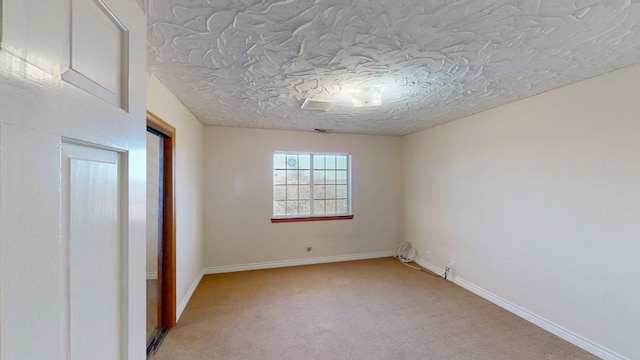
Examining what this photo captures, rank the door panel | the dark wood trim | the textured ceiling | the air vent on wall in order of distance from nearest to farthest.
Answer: the door panel < the textured ceiling < the dark wood trim < the air vent on wall

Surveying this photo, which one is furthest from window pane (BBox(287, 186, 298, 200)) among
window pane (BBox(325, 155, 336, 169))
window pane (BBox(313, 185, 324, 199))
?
window pane (BBox(325, 155, 336, 169))

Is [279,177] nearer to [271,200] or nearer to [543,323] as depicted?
[271,200]

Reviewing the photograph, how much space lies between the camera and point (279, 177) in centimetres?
419

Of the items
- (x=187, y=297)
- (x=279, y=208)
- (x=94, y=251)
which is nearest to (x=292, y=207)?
(x=279, y=208)

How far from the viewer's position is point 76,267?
464mm

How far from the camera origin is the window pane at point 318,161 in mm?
4375

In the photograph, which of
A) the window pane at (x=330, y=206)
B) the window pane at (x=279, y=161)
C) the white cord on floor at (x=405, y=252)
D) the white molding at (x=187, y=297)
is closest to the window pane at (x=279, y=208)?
the window pane at (x=279, y=161)

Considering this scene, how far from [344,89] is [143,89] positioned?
1736 millimetres

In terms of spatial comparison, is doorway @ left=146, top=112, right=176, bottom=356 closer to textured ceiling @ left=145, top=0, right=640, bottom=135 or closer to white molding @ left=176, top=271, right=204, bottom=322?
white molding @ left=176, top=271, right=204, bottom=322

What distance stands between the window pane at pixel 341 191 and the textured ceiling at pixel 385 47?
2160 mm

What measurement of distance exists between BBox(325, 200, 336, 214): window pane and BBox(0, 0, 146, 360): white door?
12.4ft

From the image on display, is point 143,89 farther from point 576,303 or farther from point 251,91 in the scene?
point 576,303

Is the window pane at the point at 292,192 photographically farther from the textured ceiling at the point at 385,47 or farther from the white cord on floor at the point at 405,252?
the white cord on floor at the point at 405,252

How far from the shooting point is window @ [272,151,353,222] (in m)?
4.19
